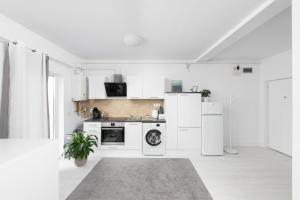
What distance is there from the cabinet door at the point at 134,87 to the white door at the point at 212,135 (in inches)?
68.9

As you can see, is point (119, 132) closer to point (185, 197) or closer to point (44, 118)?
point (44, 118)

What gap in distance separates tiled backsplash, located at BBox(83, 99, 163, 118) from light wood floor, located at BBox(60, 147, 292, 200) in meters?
1.18

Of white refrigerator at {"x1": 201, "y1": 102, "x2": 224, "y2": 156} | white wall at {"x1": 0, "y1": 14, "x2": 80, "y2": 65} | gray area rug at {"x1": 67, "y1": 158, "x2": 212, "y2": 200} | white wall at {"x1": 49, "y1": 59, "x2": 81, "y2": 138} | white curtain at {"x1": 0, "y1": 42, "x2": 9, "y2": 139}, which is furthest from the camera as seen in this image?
white refrigerator at {"x1": 201, "y1": 102, "x2": 224, "y2": 156}

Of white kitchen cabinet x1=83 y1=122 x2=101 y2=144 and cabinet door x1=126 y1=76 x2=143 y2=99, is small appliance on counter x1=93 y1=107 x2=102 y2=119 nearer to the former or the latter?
white kitchen cabinet x1=83 y1=122 x2=101 y2=144

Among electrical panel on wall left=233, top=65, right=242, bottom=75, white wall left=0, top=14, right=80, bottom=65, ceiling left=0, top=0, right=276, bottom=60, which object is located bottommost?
electrical panel on wall left=233, top=65, right=242, bottom=75

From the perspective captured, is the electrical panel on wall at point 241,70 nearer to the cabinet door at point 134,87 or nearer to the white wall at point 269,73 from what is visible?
the white wall at point 269,73

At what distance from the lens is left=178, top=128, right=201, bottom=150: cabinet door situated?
468cm

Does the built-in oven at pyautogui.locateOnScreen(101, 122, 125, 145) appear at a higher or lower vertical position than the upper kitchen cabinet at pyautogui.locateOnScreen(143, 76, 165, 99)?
lower

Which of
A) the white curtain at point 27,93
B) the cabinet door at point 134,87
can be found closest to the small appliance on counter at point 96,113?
Answer: the cabinet door at point 134,87

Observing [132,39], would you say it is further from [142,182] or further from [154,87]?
[142,182]

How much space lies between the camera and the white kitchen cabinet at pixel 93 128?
460 centimetres

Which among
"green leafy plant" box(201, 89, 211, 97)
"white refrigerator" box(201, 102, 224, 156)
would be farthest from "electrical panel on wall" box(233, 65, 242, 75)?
"white refrigerator" box(201, 102, 224, 156)

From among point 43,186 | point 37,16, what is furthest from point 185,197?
point 37,16

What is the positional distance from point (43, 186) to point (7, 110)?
1.44 metres
